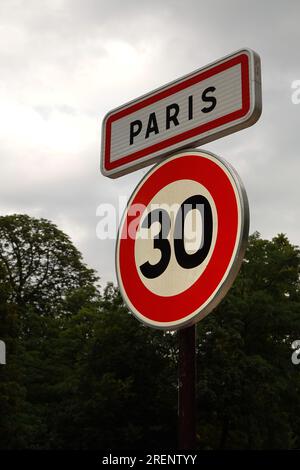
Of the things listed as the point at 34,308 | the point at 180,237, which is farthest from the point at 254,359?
the point at 180,237

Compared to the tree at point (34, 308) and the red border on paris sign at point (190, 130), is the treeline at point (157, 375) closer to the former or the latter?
the tree at point (34, 308)

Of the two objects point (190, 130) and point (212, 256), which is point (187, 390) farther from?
point (190, 130)

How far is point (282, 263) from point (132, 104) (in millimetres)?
25403

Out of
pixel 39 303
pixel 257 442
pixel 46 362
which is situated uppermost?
pixel 39 303

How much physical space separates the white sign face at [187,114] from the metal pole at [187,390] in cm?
73

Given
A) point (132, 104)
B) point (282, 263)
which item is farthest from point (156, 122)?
point (282, 263)

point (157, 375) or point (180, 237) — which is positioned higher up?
point (157, 375)

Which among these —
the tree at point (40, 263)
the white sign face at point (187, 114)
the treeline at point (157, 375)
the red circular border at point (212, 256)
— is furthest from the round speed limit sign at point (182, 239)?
the tree at point (40, 263)

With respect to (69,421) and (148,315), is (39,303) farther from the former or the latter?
(148,315)

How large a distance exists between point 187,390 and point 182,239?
0.48 m

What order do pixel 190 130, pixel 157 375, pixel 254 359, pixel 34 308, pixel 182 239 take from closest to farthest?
pixel 182 239, pixel 190 130, pixel 254 359, pixel 157 375, pixel 34 308

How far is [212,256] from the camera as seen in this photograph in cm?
198

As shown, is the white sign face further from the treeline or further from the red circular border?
the treeline

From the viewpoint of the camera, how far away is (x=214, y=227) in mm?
2006
